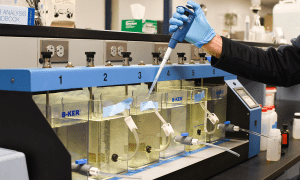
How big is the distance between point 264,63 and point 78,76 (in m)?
0.86

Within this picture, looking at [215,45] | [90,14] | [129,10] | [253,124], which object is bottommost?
[253,124]

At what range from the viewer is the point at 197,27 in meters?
1.40

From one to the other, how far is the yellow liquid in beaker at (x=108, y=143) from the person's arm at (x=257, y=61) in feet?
1.70

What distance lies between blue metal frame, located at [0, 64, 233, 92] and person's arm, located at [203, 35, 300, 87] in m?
0.19

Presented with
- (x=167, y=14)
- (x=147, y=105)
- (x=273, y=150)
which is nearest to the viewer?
(x=147, y=105)

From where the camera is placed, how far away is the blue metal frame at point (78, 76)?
958mm

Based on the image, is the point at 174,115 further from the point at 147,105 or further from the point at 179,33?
the point at 179,33

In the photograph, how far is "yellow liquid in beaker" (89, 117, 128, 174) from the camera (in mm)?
1202

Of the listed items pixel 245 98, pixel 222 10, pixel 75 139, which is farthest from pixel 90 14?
pixel 75 139

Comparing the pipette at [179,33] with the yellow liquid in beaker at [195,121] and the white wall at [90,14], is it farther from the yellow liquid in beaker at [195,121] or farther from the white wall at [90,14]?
the white wall at [90,14]

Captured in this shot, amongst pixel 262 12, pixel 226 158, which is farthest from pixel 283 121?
pixel 262 12

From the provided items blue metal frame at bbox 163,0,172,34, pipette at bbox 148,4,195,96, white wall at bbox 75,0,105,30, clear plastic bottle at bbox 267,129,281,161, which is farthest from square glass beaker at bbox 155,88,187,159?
white wall at bbox 75,0,105,30

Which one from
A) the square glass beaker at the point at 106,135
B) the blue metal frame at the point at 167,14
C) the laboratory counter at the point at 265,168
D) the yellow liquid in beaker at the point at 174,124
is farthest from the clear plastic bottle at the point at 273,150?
the blue metal frame at the point at 167,14

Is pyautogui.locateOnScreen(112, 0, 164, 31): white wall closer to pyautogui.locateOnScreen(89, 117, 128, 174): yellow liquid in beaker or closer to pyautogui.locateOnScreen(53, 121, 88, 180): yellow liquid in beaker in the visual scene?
pyautogui.locateOnScreen(89, 117, 128, 174): yellow liquid in beaker
